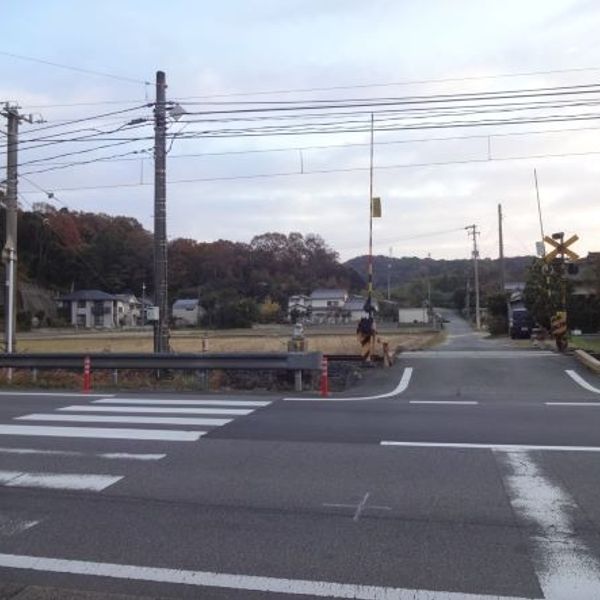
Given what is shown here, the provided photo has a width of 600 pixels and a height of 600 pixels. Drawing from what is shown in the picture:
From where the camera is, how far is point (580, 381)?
666 inches

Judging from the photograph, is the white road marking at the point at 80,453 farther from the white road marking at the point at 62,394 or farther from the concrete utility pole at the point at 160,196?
the concrete utility pole at the point at 160,196

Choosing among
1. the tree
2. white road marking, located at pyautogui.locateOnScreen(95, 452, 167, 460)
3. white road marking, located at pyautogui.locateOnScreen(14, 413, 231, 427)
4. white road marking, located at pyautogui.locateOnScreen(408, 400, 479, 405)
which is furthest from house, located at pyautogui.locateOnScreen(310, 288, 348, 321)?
white road marking, located at pyautogui.locateOnScreen(95, 452, 167, 460)

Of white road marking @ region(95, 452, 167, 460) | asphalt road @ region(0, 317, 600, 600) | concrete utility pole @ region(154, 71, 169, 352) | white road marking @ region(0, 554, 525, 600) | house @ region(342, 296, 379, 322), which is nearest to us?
white road marking @ region(0, 554, 525, 600)

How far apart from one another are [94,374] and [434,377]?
29.7 feet

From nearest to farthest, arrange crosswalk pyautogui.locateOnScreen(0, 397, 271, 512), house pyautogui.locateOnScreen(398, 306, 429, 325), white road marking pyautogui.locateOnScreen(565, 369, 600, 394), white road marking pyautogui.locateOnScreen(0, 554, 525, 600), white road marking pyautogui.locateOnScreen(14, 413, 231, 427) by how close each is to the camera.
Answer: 1. white road marking pyautogui.locateOnScreen(0, 554, 525, 600)
2. crosswalk pyautogui.locateOnScreen(0, 397, 271, 512)
3. white road marking pyautogui.locateOnScreen(14, 413, 231, 427)
4. white road marking pyautogui.locateOnScreen(565, 369, 600, 394)
5. house pyautogui.locateOnScreen(398, 306, 429, 325)

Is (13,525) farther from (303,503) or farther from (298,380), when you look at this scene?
(298,380)

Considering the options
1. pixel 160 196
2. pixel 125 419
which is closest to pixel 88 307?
pixel 160 196

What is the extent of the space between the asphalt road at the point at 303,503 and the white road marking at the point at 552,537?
18 mm

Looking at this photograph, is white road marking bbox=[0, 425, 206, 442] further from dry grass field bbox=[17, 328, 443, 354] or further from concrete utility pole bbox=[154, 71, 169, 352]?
dry grass field bbox=[17, 328, 443, 354]

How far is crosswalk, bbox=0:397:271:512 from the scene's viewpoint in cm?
745

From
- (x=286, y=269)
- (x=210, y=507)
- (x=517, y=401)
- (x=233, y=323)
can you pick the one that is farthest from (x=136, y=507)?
(x=286, y=269)

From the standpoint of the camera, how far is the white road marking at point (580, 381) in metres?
15.7

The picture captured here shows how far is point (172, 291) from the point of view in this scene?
146250 millimetres

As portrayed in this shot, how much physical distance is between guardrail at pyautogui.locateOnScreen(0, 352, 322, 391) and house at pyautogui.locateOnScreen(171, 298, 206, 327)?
298 feet
